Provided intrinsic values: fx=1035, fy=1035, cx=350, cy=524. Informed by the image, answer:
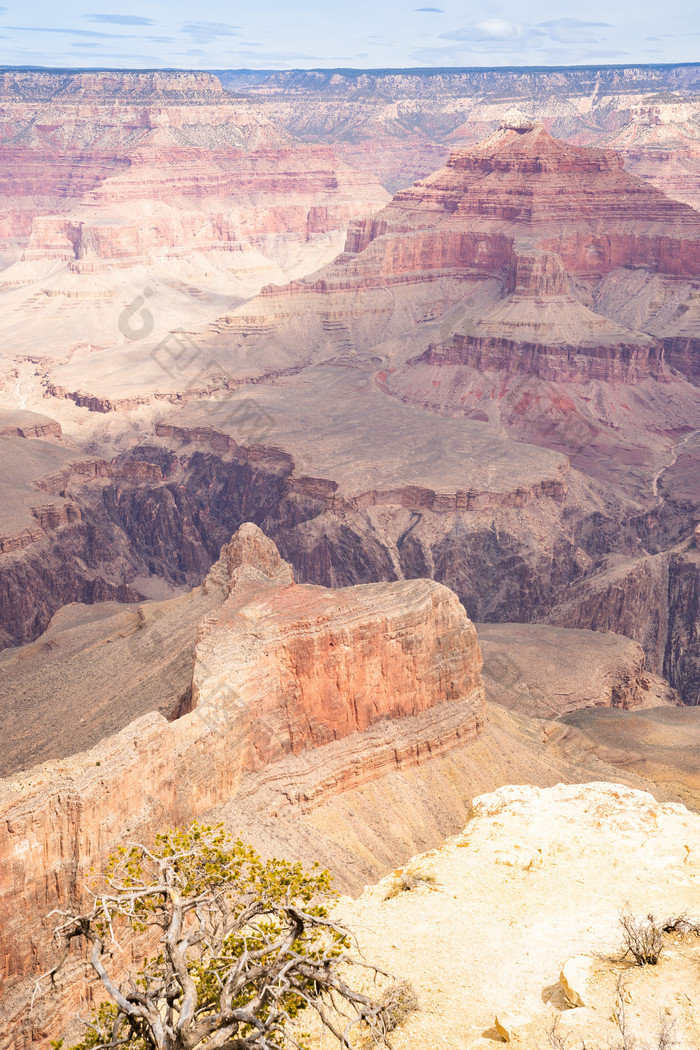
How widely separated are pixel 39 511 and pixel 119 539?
14.0 meters

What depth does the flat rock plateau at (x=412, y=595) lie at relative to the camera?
3083 cm

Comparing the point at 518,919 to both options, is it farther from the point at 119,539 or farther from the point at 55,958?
the point at 119,539

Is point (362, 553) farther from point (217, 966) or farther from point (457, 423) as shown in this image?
point (217, 966)

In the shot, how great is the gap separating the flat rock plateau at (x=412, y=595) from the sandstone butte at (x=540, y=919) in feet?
0.35

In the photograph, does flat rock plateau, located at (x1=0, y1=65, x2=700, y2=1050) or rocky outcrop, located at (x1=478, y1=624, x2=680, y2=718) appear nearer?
flat rock plateau, located at (x1=0, y1=65, x2=700, y2=1050)

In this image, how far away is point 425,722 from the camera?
163ft

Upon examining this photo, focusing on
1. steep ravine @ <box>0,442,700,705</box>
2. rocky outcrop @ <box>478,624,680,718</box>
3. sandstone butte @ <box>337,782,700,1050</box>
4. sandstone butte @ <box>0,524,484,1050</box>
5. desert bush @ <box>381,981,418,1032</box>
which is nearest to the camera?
sandstone butte @ <box>337,782,700,1050</box>

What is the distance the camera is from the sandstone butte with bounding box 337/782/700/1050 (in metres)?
20.3

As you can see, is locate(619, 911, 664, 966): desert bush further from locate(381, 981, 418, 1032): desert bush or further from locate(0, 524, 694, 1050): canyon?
locate(0, 524, 694, 1050): canyon

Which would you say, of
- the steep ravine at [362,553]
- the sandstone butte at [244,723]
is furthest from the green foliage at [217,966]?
the steep ravine at [362,553]

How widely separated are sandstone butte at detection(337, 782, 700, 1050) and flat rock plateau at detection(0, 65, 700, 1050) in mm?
108

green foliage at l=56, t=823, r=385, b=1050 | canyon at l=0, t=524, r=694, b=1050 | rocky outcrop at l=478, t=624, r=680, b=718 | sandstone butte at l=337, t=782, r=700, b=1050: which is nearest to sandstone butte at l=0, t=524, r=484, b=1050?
canyon at l=0, t=524, r=694, b=1050

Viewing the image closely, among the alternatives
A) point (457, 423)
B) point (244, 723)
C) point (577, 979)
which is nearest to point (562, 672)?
point (244, 723)

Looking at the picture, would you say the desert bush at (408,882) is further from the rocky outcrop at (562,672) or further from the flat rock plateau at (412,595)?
the rocky outcrop at (562,672)
